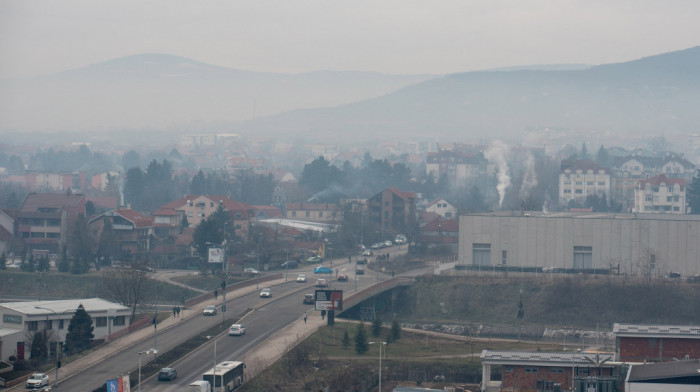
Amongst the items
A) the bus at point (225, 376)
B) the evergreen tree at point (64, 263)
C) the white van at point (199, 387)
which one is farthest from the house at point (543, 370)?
the evergreen tree at point (64, 263)

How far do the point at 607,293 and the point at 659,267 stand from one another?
408cm

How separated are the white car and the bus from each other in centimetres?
449

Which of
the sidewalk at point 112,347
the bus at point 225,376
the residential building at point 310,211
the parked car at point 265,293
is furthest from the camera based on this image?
the residential building at point 310,211

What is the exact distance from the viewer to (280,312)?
44.3 meters

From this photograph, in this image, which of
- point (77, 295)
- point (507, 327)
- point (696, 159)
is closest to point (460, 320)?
point (507, 327)

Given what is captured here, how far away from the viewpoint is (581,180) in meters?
104

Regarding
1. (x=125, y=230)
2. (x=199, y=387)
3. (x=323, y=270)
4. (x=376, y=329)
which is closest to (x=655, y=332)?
(x=376, y=329)

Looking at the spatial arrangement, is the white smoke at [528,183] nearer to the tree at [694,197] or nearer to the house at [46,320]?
the tree at [694,197]

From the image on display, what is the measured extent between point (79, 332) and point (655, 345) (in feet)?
61.2

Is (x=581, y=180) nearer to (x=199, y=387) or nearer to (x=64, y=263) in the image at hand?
(x=64, y=263)

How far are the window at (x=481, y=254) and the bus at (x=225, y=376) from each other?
24.4 meters

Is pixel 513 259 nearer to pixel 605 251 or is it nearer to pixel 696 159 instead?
pixel 605 251

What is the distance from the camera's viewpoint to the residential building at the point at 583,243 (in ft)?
172

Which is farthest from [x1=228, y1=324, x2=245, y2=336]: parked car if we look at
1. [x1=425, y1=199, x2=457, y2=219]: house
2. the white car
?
[x1=425, y1=199, x2=457, y2=219]: house
